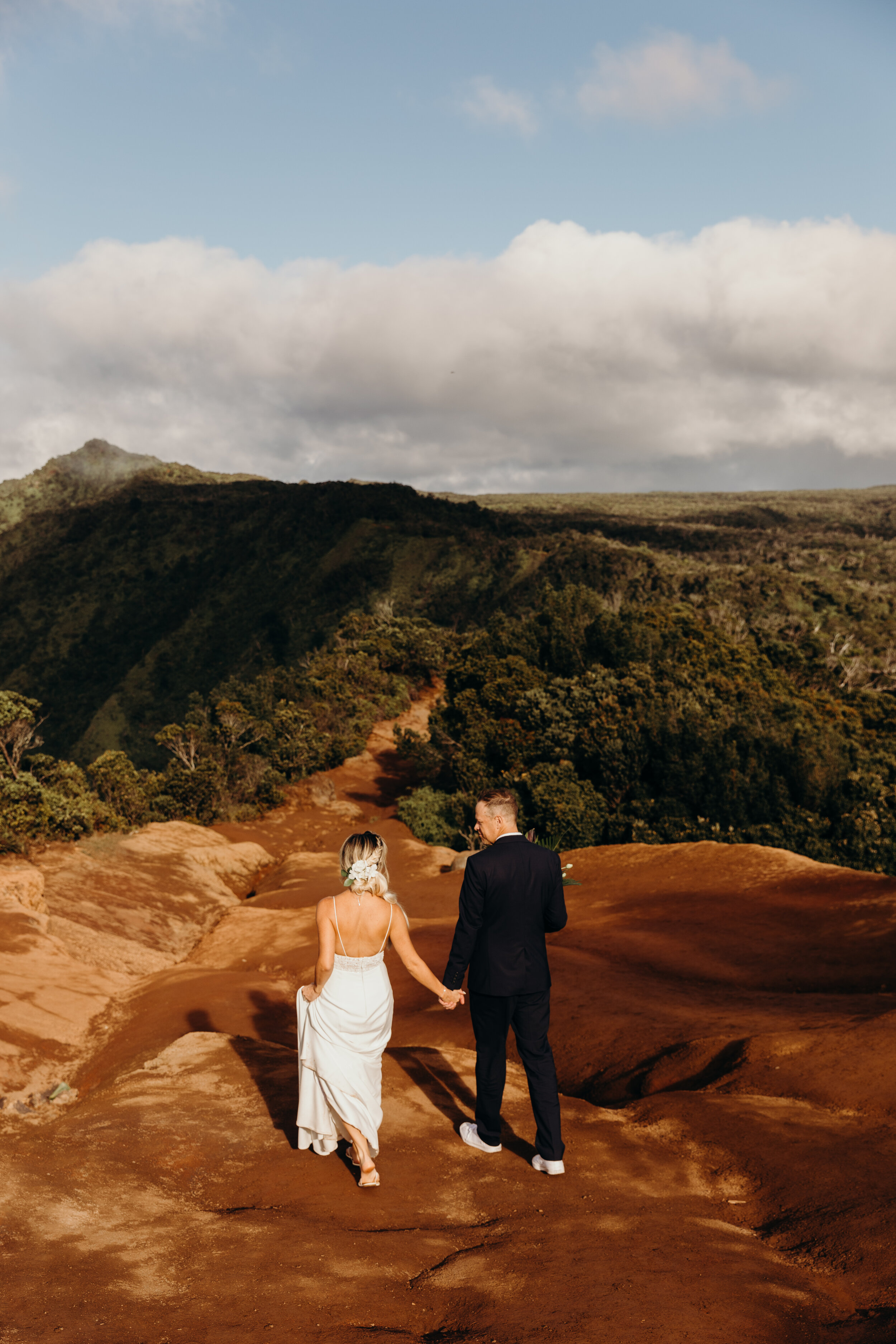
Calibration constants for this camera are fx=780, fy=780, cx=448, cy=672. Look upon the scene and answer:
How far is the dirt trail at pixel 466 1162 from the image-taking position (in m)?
3.09

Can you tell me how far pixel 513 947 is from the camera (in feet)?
14.8

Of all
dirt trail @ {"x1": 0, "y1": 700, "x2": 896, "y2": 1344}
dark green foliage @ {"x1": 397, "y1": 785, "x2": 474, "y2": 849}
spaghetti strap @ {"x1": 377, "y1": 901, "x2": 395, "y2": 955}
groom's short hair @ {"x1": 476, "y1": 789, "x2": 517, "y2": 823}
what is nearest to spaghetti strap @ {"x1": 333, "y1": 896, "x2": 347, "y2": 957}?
spaghetti strap @ {"x1": 377, "y1": 901, "x2": 395, "y2": 955}

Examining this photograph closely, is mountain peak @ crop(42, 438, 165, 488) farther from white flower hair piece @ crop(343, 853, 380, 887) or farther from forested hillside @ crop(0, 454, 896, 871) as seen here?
white flower hair piece @ crop(343, 853, 380, 887)

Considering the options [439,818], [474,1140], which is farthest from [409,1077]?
[439,818]

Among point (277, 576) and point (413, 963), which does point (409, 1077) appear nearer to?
point (413, 963)

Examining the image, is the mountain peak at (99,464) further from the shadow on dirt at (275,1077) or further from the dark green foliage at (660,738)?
the shadow on dirt at (275,1077)

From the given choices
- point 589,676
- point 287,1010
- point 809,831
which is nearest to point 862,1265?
point 287,1010

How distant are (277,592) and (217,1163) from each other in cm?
6623

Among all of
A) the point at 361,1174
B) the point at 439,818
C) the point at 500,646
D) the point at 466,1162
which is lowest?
the point at 439,818

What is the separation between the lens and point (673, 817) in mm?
20469

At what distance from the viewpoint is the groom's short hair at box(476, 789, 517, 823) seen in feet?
15.0

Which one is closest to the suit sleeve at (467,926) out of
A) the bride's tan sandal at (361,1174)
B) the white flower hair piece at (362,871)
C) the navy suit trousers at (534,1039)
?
the navy suit trousers at (534,1039)

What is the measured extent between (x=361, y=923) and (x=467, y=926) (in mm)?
643

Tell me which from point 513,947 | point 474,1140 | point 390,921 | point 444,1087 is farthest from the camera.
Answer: point 444,1087
